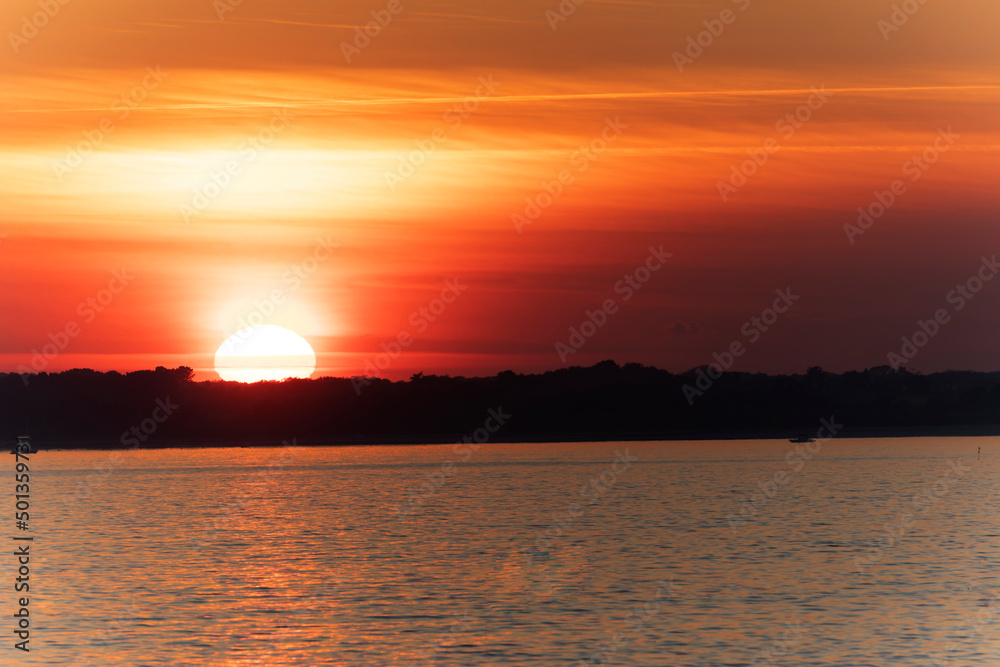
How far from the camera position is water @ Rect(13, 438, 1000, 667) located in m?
39.2

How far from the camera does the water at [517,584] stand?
129 feet

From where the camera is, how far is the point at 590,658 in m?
38.0

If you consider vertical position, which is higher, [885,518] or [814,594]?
[885,518]

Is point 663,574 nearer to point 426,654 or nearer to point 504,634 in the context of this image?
point 504,634

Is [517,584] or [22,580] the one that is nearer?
[517,584]

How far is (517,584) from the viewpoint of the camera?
54.1 m

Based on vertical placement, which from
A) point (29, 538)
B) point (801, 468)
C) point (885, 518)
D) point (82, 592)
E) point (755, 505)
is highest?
point (801, 468)

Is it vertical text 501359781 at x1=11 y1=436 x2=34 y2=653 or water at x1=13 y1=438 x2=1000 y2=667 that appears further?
vertical text 501359781 at x1=11 y1=436 x2=34 y2=653

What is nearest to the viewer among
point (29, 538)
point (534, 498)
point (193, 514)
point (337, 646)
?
point (337, 646)

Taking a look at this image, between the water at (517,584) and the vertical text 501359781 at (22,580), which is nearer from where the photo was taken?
the water at (517,584)

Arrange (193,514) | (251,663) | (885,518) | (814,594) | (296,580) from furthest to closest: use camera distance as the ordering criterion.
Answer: (193,514), (885,518), (296,580), (814,594), (251,663)

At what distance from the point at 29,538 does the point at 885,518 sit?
63222 millimetres

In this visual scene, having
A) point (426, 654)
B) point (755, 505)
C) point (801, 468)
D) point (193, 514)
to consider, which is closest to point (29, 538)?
point (193, 514)

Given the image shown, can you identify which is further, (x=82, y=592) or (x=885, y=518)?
(x=885, y=518)
